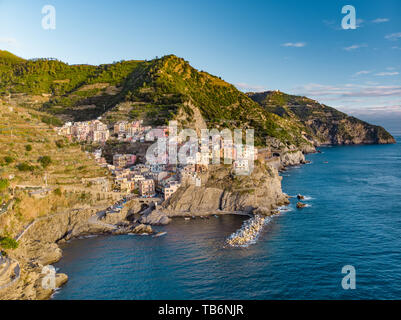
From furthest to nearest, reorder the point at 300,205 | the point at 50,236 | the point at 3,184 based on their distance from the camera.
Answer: the point at 300,205, the point at 50,236, the point at 3,184

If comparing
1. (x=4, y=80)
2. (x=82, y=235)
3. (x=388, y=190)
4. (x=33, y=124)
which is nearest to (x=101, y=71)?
(x=4, y=80)

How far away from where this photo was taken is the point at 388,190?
4731 centimetres

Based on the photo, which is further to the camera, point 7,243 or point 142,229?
point 142,229

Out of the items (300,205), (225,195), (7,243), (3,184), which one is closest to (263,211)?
(225,195)

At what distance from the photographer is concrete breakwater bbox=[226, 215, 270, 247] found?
28.3 m

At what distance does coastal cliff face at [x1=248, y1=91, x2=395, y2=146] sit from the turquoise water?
332 feet

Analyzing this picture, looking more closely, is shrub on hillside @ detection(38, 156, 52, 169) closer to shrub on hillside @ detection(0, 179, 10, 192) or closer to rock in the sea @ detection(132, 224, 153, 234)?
shrub on hillside @ detection(0, 179, 10, 192)

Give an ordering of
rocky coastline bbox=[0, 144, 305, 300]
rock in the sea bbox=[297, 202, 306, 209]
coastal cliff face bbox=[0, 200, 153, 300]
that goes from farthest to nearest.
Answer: rock in the sea bbox=[297, 202, 306, 209]
rocky coastline bbox=[0, 144, 305, 300]
coastal cliff face bbox=[0, 200, 153, 300]

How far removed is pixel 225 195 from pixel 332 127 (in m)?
116

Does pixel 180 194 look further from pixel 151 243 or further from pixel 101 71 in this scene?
pixel 101 71

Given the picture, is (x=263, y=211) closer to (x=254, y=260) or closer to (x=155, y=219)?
(x=254, y=260)

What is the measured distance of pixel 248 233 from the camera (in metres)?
30.1

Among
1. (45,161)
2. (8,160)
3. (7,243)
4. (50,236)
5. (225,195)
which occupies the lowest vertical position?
(50,236)

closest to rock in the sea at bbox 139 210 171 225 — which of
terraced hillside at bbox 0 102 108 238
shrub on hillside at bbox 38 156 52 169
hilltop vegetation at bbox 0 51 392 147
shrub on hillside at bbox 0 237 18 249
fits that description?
terraced hillside at bbox 0 102 108 238
